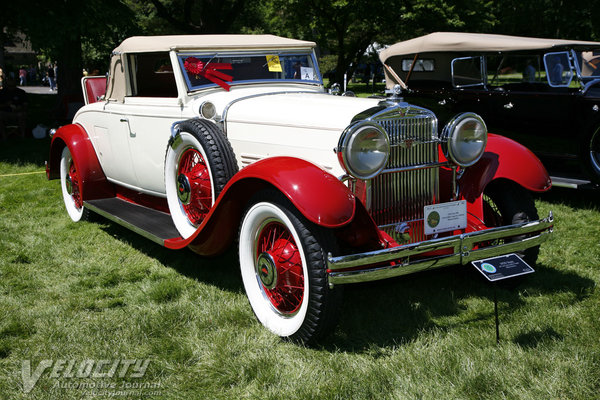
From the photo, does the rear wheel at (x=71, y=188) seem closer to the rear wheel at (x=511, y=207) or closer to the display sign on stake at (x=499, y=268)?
the rear wheel at (x=511, y=207)

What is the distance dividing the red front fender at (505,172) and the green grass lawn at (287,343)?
2.04ft

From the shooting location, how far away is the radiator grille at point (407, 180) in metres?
3.36

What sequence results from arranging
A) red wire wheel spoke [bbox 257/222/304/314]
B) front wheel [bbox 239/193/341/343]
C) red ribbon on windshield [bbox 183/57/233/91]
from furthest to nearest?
red ribbon on windshield [bbox 183/57/233/91] → red wire wheel spoke [bbox 257/222/304/314] → front wheel [bbox 239/193/341/343]

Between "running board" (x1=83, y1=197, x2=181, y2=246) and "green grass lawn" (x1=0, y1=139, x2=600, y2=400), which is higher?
"running board" (x1=83, y1=197, x2=181, y2=246)

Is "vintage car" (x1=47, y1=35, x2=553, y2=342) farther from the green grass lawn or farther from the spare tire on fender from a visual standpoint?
the green grass lawn

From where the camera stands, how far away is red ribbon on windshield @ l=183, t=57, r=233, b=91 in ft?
14.5

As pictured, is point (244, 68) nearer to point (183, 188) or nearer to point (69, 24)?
point (183, 188)

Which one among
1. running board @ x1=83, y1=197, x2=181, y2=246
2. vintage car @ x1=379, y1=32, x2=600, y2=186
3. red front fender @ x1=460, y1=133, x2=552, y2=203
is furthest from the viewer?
vintage car @ x1=379, y1=32, x2=600, y2=186

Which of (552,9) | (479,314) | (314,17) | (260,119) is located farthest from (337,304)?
(552,9)

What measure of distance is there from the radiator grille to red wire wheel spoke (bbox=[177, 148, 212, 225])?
1309 mm

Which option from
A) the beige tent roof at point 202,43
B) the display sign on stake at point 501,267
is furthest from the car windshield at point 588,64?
the display sign on stake at point 501,267

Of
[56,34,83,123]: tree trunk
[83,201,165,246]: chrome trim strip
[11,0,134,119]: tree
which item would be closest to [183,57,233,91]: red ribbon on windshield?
[83,201,165,246]: chrome trim strip

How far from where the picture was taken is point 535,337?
315 cm

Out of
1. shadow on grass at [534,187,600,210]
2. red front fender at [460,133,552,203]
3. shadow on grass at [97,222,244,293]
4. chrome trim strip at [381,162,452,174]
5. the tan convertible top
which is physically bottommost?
shadow on grass at [534,187,600,210]
